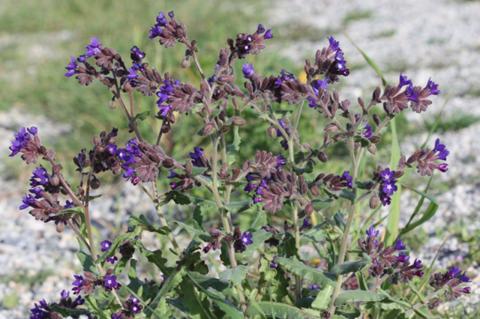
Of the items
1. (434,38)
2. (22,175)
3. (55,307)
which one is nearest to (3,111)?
(22,175)

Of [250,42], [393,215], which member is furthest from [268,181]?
[393,215]

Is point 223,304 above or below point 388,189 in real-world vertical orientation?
below

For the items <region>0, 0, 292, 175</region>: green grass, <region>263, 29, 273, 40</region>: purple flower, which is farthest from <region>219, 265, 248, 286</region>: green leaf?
<region>0, 0, 292, 175</region>: green grass

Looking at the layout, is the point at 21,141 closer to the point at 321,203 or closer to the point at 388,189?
the point at 321,203

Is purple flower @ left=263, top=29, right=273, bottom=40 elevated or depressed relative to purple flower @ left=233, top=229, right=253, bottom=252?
elevated

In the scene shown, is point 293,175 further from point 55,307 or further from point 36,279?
point 36,279

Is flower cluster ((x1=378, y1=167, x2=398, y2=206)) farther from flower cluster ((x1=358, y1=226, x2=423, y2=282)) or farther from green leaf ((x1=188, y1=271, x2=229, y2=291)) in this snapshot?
green leaf ((x1=188, y1=271, x2=229, y2=291))

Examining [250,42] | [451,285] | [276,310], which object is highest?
[250,42]
